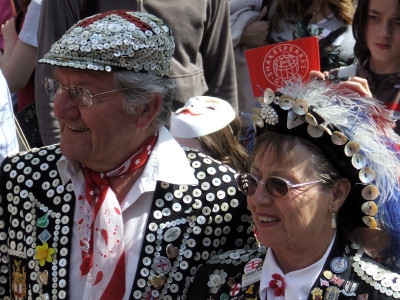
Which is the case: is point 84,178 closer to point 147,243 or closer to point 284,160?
point 147,243

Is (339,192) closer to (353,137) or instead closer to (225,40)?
(353,137)

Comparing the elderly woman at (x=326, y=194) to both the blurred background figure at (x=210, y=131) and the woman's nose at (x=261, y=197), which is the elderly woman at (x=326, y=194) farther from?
the blurred background figure at (x=210, y=131)

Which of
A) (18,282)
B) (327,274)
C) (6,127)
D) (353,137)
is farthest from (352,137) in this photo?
(6,127)

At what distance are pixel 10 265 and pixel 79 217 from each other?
1.10 ft

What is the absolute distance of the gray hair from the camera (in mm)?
2648

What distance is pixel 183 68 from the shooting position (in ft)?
13.5

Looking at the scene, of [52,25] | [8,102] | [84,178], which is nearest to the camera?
[84,178]

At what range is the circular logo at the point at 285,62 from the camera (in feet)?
11.7

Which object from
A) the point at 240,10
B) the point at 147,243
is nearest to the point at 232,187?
the point at 147,243

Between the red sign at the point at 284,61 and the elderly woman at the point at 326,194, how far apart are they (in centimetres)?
99

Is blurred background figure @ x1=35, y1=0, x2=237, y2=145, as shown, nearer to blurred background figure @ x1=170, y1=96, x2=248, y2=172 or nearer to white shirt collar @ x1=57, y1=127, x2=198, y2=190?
blurred background figure @ x1=170, y1=96, x2=248, y2=172

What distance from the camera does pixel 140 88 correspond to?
106 inches

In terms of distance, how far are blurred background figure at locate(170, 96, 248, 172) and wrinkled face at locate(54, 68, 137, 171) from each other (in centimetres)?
97

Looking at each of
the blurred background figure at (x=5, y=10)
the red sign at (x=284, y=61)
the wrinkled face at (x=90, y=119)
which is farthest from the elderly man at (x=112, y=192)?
the blurred background figure at (x=5, y=10)
